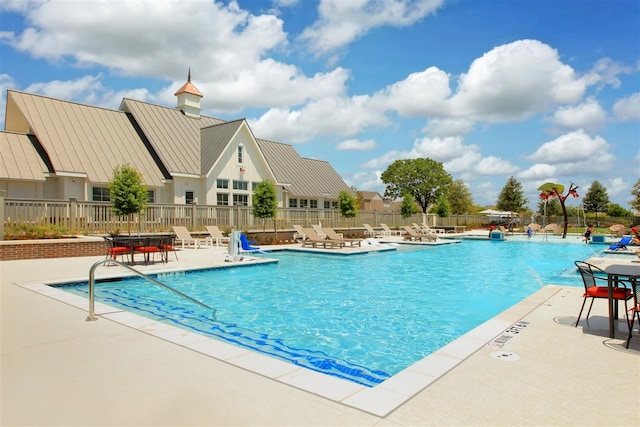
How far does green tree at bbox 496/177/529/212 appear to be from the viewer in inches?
2700

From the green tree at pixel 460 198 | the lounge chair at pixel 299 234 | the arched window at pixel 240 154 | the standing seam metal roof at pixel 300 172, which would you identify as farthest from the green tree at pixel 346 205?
the green tree at pixel 460 198

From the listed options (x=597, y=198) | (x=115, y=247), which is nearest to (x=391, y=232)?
(x=115, y=247)

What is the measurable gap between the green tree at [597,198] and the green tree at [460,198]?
18846 mm

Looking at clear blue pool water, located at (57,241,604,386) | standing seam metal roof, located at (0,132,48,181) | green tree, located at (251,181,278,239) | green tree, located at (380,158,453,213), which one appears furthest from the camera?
green tree, located at (380,158,453,213)

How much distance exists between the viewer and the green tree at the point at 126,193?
17.5 m

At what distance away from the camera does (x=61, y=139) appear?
2280 centimetres

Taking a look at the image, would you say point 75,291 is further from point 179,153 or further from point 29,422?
point 179,153

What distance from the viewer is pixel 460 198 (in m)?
75.1

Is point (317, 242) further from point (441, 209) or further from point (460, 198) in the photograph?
point (460, 198)

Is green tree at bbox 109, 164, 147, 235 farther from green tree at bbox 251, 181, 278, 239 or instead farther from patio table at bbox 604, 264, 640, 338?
patio table at bbox 604, 264, 640, 338

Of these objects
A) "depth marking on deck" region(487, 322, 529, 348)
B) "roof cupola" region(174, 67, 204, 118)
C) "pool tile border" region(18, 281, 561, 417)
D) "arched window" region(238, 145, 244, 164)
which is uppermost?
"roof cupola" region(174, 67, 204, 118)

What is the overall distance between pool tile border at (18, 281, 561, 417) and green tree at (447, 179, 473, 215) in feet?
231

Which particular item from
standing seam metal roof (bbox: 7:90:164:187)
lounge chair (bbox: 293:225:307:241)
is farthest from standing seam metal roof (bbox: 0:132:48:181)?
lounge chair (bbox: 293:225:307:241)

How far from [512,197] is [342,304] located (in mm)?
67306
